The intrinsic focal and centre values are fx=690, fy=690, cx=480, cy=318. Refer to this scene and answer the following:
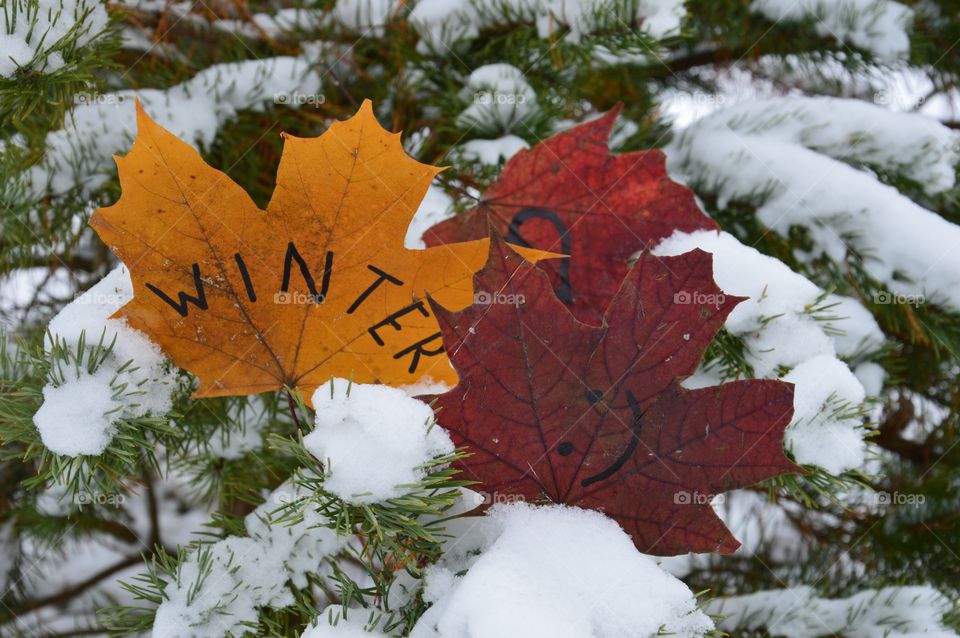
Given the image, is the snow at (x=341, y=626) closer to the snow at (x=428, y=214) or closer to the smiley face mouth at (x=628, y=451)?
the smiley face mouth at (x=628, y=451)

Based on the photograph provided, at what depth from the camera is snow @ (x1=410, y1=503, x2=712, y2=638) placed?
0.35 metres

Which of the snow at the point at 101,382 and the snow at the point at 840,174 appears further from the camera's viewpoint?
the snow at the point at 840,174

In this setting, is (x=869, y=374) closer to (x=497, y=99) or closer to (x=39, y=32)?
(x=497, y=99)

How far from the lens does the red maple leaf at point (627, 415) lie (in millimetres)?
410

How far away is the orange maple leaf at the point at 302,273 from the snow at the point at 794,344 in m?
0.16

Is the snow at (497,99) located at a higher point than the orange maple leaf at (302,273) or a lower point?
higher

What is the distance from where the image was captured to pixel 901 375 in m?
0.95

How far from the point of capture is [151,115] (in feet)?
2.13

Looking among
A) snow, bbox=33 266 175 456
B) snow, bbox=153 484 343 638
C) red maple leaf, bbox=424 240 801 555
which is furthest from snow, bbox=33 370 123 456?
red maple leaf, bbox=424 240 801 555

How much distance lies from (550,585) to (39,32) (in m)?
0.52

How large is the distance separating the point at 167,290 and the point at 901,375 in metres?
0.93

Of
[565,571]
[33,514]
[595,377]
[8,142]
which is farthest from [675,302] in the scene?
[33,514]

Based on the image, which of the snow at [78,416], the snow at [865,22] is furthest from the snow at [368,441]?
the snow at [865,22]

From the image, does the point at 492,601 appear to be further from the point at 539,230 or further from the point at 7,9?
the point at 7,9
